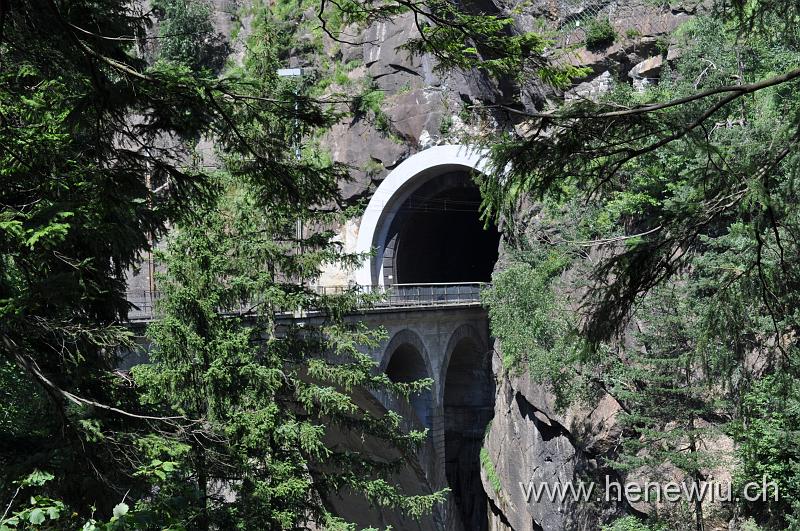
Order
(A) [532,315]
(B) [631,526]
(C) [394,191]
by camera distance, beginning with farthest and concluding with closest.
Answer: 1. (C) [394,191]
2. (A) [532,315]
3. (B) [631,526]

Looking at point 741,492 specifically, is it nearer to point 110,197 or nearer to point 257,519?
point 257,519

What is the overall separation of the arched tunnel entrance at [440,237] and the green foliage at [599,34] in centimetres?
545

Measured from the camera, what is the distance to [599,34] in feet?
80.4

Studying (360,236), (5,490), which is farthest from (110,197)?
(360,236)

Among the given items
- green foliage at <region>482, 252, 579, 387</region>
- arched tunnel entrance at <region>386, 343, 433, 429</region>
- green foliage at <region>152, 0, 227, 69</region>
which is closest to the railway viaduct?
arched tunnel entrance at <region>386, 343, 433, 429</region>

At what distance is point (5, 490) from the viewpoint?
6004 mm

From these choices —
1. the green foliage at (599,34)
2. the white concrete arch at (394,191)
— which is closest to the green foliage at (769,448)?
the green foliage at (599,34)

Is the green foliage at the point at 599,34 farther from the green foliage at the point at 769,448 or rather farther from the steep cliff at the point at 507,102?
the green foliage at the point at 769,448

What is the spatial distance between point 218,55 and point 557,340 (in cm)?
2114

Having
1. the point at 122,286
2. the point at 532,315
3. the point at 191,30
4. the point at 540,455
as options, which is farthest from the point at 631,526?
the point at 191,30

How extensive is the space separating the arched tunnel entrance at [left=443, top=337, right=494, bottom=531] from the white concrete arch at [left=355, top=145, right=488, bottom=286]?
4.08m

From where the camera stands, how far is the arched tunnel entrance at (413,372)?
2356 centimetres

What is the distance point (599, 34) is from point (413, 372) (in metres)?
11.1

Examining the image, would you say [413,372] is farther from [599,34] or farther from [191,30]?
[191,30]
